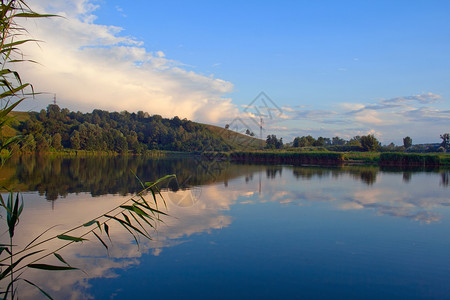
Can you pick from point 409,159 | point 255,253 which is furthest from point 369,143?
point 255,253

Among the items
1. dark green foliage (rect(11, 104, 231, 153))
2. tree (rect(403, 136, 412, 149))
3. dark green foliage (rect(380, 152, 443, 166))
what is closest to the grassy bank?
dark green foliage (rect(380, 152, 443, 166))

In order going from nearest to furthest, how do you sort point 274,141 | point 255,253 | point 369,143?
point 255,253, point 369,143, point 274,141

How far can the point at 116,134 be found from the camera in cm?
8931

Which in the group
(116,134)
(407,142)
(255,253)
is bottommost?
(255,253)

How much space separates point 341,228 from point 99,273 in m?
6.75

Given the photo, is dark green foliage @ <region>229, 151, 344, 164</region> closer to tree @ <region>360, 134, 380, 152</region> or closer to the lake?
tree @ <region>360, 134, 380, 152</region>

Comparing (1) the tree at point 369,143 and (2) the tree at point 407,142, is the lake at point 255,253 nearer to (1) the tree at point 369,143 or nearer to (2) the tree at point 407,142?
(1) the tree at point 369,143

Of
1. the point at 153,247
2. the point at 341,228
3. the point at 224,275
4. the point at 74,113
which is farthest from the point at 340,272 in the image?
the point at 74,113

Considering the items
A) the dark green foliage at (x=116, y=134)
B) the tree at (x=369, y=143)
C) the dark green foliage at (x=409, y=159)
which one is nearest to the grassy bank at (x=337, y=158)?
the dark green foliage at (x=409, y=159)

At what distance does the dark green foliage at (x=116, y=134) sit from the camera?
240 ft

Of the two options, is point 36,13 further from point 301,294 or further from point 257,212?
point 257,212

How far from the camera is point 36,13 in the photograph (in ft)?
8.17

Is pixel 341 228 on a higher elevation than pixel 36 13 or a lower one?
lower

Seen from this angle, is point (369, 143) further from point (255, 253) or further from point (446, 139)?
point (255, 253)
